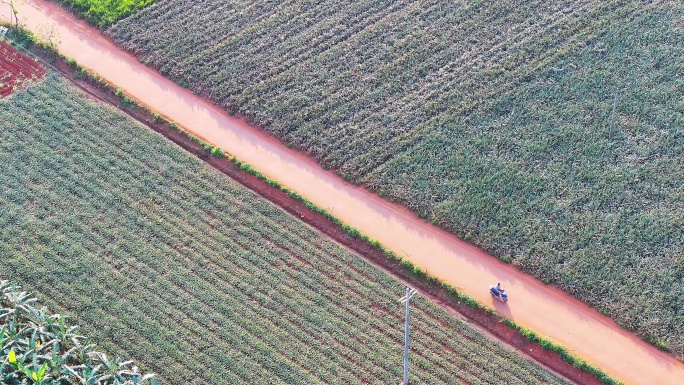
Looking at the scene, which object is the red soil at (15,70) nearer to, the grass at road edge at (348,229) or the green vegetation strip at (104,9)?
the grass at road edge at (348,229)

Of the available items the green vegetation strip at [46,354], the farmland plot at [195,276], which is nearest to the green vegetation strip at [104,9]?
the farmland plot at [195,276]

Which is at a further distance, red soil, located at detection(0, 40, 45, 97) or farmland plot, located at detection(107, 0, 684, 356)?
red soil, located at detection(0, 40, 45, 97)

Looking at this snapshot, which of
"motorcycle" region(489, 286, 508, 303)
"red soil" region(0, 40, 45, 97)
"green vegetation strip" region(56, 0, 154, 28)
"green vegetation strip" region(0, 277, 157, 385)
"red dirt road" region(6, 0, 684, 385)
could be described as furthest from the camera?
"green vegetation strip" region(56, 0, 154, 28)

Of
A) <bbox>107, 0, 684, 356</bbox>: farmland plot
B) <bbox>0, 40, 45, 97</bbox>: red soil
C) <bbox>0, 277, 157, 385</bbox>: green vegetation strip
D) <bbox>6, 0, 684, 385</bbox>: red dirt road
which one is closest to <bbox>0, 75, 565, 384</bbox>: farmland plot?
<bbox>0, 277, 157, 385</bbox>: green vegetation strip

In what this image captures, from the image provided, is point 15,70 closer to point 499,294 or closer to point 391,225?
point 391,225

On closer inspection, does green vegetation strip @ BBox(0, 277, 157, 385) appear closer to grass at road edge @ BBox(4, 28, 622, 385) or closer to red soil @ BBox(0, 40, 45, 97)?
grass at road edge @ BBox(4, 28, 622, 385)

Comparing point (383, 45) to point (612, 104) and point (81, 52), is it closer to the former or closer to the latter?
point (612, 104)

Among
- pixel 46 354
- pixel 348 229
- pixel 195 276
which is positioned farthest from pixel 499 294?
pixel 46 354
